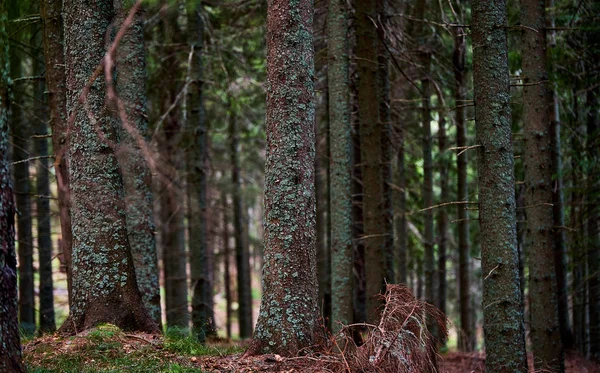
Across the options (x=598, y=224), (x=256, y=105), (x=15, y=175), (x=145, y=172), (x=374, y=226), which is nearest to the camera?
(x=145, y=172)

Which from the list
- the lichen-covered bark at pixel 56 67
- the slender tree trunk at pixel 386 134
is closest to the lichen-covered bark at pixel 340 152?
the slender tree trunk at pixel 386 134

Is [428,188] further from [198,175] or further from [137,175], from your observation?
[137,175]

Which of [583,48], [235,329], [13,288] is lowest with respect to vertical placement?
[235,329]

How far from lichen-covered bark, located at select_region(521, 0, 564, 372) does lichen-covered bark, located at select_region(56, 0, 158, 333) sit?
19.3 ft

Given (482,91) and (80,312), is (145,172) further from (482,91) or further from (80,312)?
(482,91)

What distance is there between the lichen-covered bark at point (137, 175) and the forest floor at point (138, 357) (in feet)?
6.45

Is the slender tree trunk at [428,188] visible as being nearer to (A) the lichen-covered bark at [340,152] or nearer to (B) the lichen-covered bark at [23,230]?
(A) the lichen-covered bark at [340,152]

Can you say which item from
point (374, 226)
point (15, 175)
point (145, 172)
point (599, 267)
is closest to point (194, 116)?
point (145, 172)

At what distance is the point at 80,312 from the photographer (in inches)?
262

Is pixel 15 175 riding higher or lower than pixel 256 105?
lower

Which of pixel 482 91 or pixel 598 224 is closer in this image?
pixel 482 91

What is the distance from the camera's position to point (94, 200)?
6684 millimetres

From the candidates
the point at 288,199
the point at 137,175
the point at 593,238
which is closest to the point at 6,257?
the point at 288,199

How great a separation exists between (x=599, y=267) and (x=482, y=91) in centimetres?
745
